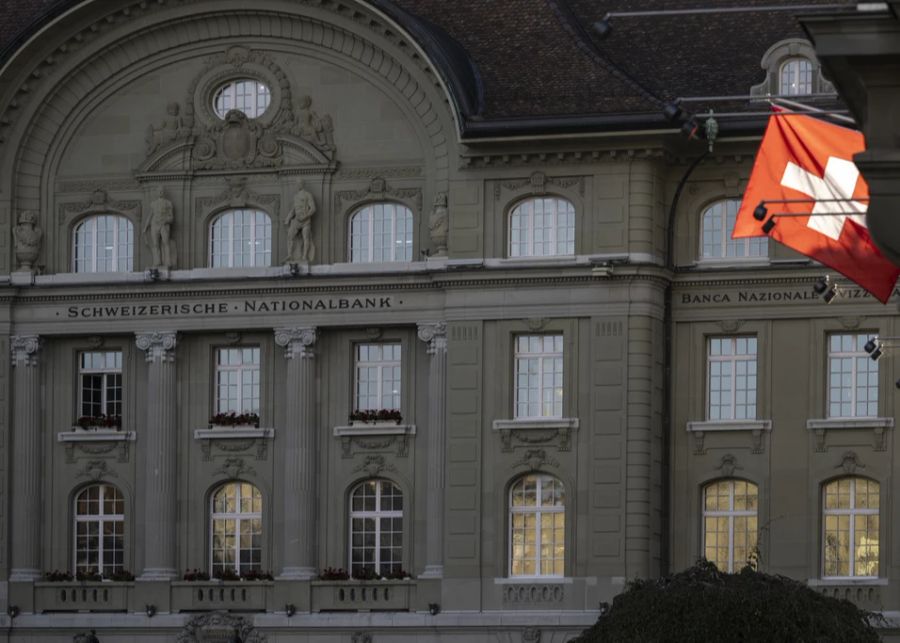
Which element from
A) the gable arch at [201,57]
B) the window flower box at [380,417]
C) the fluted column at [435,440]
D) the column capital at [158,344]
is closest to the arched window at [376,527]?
the fluted column at [435,440]

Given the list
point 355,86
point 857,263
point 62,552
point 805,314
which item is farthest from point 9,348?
point 857,263

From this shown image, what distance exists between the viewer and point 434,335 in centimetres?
6438

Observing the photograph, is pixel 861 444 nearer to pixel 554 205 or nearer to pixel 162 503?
pixel 554 205

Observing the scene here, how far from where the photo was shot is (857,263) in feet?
126

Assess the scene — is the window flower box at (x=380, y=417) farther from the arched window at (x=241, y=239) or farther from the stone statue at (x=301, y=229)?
the arched window at (x=241, y=239)

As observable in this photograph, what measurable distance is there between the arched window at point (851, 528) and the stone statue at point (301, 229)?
465 inches

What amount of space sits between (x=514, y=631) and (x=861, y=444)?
25.7ft

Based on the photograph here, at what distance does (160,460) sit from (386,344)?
5349 millimetres

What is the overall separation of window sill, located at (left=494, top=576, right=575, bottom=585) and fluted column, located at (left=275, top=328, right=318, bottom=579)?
4214 millimetres

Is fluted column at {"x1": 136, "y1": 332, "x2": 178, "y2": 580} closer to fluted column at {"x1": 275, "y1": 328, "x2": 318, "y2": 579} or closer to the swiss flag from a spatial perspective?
fluted column at {"x1": 275, "y1": 328, "x2": 318, "y2": 579}

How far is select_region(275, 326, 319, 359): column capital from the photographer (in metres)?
65.0

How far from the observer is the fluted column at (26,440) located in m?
66.2

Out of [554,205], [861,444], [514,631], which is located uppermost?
[554,205]

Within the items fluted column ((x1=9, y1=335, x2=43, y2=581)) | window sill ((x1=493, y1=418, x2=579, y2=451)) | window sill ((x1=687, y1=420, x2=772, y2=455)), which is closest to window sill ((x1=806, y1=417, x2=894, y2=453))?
window sill ((x1=687, y1=420, x2=772, y2=455))
